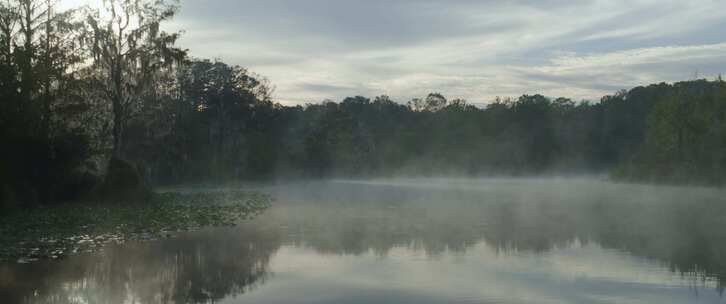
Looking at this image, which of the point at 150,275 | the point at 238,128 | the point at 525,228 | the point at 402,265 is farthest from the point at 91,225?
the point at 238,128

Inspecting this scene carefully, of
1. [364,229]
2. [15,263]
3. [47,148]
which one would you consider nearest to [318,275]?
[15,263]

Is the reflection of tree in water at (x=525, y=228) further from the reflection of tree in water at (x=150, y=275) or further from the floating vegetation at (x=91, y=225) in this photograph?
the floating vegetation at (x=91, y=225)

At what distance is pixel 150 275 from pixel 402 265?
585cm

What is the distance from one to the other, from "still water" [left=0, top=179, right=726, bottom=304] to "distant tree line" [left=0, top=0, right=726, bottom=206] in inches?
501

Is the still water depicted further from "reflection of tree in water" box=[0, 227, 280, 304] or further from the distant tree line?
the distant tree line

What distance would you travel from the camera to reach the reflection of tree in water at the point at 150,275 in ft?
43.2

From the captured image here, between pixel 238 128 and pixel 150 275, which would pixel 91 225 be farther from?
pixel 238 128

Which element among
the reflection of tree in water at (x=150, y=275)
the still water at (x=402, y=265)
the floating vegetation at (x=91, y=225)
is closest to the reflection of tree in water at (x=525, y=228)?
the still water at (x=402, y=265)

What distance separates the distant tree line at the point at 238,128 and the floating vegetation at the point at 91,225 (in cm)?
344

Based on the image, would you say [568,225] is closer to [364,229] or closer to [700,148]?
[364,229]

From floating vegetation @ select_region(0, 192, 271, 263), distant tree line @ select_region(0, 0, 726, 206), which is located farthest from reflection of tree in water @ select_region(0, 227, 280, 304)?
distant tree line @ select_region(0, 0, 726, 206)

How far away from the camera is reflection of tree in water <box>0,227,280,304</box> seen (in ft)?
43.2

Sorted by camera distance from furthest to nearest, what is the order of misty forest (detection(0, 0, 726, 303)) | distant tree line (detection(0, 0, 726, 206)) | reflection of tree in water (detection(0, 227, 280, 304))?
distant tree line (detection(0, 0, 726, 206)), misty forest (detection(0, 0, 726, 303)), reflection of tree in water (detection(0, 227, 280, 304))

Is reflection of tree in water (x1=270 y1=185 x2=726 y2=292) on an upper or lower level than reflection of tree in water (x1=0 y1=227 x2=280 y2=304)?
lower
